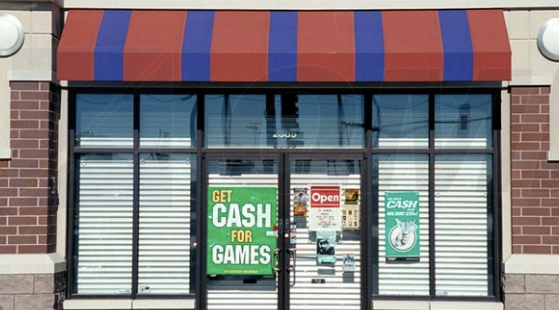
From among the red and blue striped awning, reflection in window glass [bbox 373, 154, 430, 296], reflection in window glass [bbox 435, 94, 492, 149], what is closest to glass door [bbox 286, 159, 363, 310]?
reflection in window glass [bbox 373, 154, 430, 296]

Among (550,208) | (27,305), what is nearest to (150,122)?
(27,305)

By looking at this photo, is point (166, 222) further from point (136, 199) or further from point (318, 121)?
point (318, 121)

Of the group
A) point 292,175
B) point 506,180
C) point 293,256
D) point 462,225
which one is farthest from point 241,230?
point 506,180

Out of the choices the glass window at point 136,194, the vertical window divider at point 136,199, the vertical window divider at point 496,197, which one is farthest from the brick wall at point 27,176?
the vertical window divider at point 496,197

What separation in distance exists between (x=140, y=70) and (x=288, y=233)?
2.71 meters

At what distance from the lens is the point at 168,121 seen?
9.09 metres

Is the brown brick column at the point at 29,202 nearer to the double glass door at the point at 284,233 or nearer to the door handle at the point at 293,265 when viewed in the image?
the double glass door at the point at 284,233

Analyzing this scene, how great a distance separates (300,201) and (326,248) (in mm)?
676

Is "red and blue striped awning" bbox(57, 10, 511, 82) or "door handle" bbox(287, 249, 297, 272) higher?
"red and blue striped awning" bbox(57, 10, 511, 82)

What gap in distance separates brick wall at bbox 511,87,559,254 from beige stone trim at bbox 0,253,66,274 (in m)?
5.57

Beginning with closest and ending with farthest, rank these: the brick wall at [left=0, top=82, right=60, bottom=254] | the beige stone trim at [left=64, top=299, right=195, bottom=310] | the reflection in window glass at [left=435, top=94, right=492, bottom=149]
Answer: the brick wall at [left=0, top=82, right=60, bottom=254] → the beige stone trim at [left=64, top=299, right=195, bottom=310] → the reflection in window glass at [left=435, top=94, right=492, bottom=149]

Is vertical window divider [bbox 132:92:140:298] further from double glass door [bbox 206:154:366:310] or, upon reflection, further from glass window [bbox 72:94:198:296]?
double glass door [bbox 206:154:366:310]

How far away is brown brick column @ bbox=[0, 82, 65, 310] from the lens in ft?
27.8

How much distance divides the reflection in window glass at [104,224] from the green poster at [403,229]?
3264 mm
